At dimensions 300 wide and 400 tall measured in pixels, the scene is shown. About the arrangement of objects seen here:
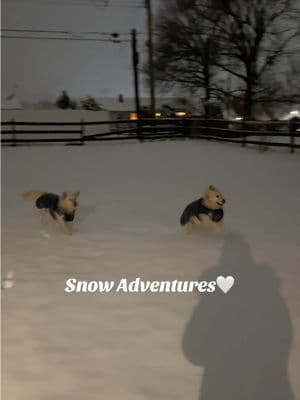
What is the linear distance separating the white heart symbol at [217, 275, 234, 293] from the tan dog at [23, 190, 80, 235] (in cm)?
191

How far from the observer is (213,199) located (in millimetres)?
4441

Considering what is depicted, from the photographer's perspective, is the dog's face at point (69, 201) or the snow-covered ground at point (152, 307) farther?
the dog's face at point (69, 201)

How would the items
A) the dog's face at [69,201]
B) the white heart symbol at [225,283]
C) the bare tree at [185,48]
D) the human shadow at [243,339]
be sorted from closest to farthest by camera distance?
the human shadow at [243,339], the white heart symbol at [225,283], the dog's face at [69,201], the bare tree at [185,48]

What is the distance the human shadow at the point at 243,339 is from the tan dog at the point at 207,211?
2.83ft

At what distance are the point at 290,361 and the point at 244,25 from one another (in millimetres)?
22402

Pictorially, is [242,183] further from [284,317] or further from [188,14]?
[188,14]

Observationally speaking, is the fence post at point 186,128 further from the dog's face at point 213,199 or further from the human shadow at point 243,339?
the human shadow at point 243,339

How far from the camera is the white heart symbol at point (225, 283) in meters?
3.50

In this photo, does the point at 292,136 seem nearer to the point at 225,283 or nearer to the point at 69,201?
the point at 69,201

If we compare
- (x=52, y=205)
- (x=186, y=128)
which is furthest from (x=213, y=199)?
(x=186, y=128)

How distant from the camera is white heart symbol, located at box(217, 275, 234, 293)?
3.50 metres

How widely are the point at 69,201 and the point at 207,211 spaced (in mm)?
1523

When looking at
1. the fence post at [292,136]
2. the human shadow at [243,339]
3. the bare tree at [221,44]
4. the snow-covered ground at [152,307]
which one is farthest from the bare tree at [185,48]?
the human shadow at [243,339]

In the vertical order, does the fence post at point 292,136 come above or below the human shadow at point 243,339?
above
